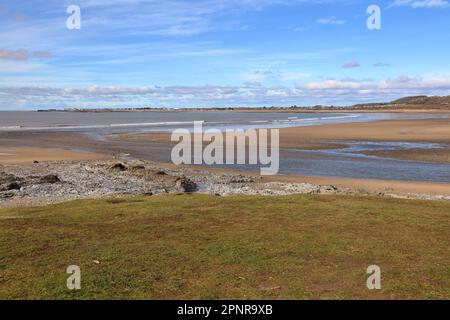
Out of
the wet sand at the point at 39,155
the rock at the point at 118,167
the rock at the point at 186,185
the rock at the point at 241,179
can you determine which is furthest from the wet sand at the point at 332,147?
the rock at the point at 118,167

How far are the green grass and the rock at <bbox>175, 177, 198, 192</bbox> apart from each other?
977cm

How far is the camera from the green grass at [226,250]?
8.76 metres

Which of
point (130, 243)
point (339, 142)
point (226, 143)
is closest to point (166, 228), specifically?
point (130, 243)

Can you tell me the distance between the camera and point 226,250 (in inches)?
437

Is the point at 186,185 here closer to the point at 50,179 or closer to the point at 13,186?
the point at 50,179

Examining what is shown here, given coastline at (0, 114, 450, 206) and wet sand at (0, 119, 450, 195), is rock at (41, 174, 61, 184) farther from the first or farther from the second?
wet sand at (0, 119, 450, 195)

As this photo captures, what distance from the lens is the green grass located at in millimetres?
8758

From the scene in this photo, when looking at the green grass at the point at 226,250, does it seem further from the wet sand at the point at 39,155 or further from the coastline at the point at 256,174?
the wet sand at the point at 39,155

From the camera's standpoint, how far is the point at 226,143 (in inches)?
2130

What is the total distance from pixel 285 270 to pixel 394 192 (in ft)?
56.6

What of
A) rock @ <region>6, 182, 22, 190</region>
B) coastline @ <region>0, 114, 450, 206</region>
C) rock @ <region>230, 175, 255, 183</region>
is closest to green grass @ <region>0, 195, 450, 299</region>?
coastline @ <region>0, 114, 450, 206</region>

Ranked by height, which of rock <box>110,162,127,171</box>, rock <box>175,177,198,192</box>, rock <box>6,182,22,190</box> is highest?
rock <box>110,162,127,171</box>

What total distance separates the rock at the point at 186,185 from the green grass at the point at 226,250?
9.77m

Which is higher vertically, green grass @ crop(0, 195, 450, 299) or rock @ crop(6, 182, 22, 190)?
green grass @ crop(0, 195, 450, 299)
